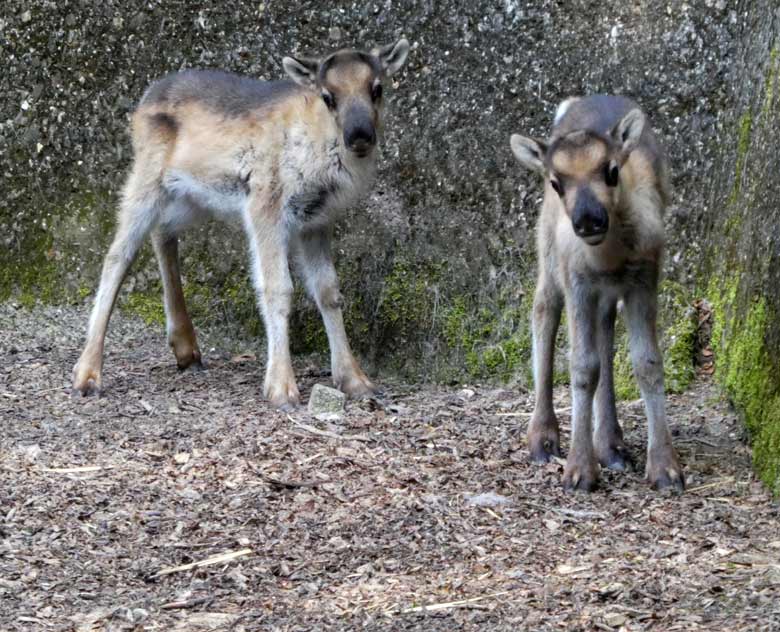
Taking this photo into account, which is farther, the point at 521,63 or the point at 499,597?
the point at 521,63

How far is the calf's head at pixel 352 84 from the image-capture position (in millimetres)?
9062

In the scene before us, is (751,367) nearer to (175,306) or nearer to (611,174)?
→ (611,174)

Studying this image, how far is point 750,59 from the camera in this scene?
29.8 ft

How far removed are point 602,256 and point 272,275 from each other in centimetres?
294

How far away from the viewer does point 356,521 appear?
687 centimetres

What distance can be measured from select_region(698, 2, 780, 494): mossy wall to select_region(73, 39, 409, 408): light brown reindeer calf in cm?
228

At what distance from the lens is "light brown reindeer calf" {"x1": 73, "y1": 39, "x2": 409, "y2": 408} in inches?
364

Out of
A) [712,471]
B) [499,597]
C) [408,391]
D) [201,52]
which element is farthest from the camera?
[201,52]

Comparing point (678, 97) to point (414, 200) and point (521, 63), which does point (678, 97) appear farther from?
point (414, 200)

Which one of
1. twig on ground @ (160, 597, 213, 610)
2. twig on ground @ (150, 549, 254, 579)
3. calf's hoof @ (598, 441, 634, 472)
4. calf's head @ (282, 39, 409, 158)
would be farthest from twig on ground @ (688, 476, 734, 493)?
calf's head @ (282, 39, 409, 158)

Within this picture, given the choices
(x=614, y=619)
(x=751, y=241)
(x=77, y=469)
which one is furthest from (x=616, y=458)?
(x=77, y=469)

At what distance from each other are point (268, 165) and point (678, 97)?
9.36 feet

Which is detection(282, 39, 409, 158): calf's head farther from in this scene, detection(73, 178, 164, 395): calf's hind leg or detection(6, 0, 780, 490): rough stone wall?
detection(73, 178, 164, 395): calf's hind leg

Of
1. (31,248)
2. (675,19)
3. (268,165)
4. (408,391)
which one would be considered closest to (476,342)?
(408,391)
